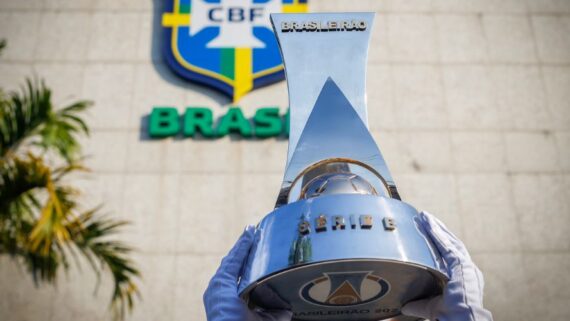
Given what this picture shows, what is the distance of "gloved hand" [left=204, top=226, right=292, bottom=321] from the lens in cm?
144

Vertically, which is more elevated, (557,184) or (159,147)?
(159,147)

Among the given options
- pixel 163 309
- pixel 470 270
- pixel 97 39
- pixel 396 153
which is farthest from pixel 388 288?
pixel 97 39

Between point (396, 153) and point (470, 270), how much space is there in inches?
148

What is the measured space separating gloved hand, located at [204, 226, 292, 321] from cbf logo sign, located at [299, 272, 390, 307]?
0.16 m

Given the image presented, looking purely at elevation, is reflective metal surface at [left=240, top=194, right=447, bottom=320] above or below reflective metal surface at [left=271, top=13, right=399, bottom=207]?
below

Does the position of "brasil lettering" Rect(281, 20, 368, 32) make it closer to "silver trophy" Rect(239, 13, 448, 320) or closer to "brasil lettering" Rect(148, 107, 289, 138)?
"silver trophy" Rect(239, 13, 448, 320)

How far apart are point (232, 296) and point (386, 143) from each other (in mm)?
3923

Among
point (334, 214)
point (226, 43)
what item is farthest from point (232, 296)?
point (226, 43)

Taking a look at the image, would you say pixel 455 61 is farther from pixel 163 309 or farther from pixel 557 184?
pixel 163 309

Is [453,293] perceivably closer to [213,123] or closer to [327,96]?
[327,96]

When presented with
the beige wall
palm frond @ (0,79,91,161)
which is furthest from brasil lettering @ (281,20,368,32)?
the beige wall

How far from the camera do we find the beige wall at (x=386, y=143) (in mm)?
4664

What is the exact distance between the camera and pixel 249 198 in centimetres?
488

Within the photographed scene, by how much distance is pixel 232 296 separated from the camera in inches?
57.7
